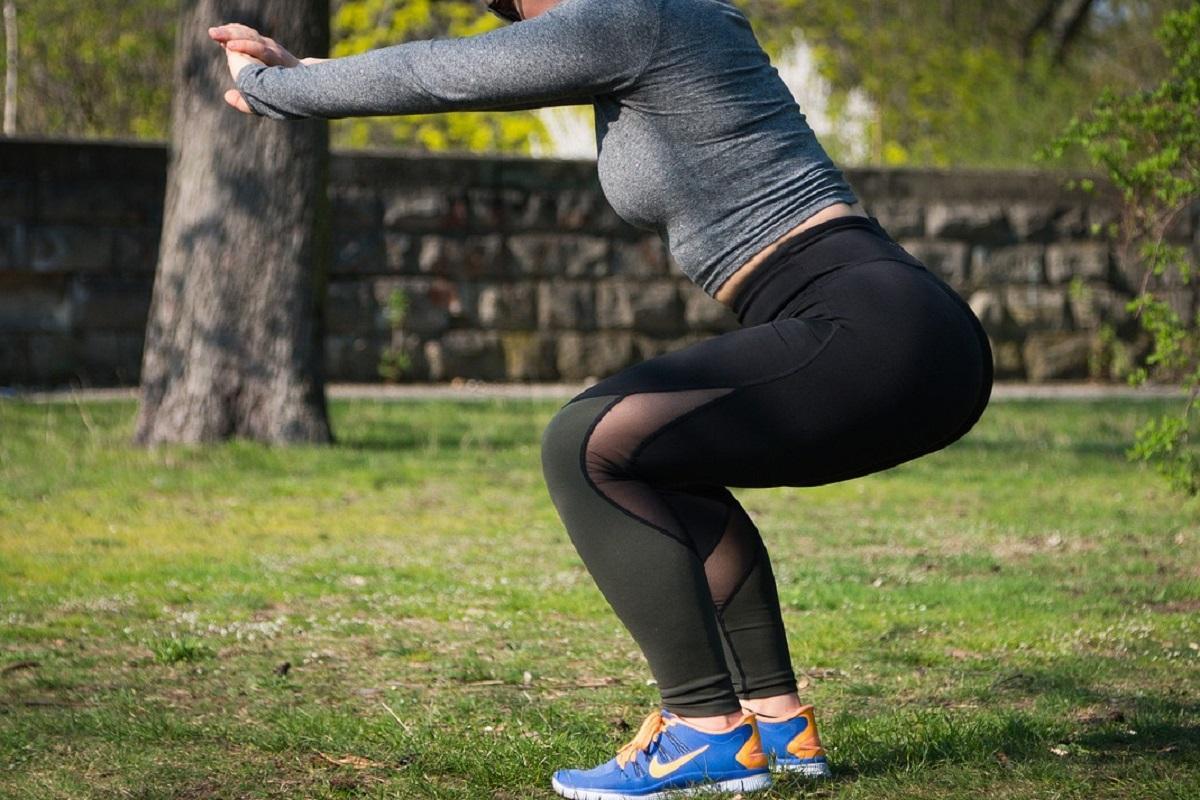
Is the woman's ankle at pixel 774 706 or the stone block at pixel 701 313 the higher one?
the stone block at pixel 701 313

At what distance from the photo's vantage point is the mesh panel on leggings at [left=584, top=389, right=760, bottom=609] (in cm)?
302

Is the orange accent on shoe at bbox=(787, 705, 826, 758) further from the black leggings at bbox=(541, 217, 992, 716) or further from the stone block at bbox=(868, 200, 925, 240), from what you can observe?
the stone block at bbox=(868, 200, 925, 240)

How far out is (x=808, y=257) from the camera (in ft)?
10.1

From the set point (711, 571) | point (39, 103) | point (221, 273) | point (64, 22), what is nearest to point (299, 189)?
point (221, 273)

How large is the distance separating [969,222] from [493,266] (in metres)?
3.85

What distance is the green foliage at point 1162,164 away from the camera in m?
6.52

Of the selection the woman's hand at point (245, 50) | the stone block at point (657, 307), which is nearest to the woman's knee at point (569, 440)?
the woman's hand at point (245, 50)

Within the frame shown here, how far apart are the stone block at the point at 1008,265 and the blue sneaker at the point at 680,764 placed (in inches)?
431

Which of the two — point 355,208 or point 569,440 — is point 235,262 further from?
point 569,440

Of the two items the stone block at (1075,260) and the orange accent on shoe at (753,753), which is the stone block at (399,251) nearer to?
the stone block at (1075,260)

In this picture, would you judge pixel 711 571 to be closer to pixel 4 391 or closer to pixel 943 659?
pixel 943 659

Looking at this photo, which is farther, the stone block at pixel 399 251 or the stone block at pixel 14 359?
the stone block at pixel 399 251

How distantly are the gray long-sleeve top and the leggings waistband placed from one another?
38 millimetres

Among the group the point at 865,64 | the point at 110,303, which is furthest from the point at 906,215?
the point at 865,64
